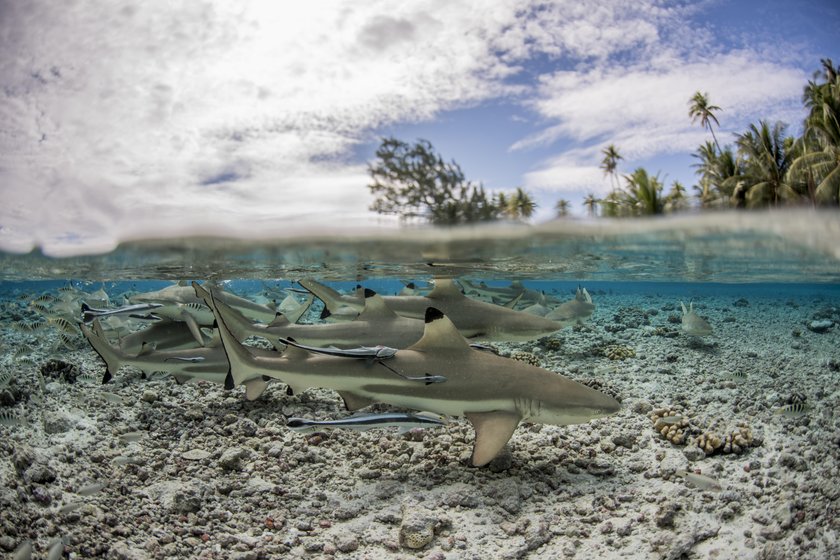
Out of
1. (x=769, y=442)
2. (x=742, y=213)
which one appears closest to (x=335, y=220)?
(x=769, y=442)

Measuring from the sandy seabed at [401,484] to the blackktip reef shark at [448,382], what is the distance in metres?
0.87

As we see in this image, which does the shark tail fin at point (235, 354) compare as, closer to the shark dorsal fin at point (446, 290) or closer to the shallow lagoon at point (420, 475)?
the shallow lagoon at point (420, 475)

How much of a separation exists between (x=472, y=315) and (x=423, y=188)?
239cm

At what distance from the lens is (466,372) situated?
5.47m

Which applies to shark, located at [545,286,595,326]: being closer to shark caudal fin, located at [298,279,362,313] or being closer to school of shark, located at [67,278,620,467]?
shark caudal fin, located at [298,279,362,313]

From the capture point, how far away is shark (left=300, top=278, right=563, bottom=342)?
8656mm

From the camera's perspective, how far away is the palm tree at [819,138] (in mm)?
35500

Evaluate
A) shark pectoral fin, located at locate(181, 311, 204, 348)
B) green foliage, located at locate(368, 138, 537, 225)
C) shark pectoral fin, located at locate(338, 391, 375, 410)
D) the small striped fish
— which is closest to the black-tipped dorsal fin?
shark pectoral fin, located at locate(338, 391, 375, 410)

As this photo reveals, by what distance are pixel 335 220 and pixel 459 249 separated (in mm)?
3782

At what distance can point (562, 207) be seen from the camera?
33.2 feet

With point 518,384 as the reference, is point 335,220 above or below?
above

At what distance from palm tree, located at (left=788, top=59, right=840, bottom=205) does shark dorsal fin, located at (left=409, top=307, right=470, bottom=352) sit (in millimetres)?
37936

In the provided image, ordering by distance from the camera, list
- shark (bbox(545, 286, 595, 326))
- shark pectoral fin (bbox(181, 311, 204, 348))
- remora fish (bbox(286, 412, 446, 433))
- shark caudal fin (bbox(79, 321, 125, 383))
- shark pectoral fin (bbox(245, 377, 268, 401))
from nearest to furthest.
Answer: remora fish (bbox(286, 412, 446, 433)), shark pectoral fin (bbox(245, 377, 268, 401)), shark caudal fin (bbox(79, 321, 125, 383)), shark pectoral fin (bbox(181, 311, 204, 348)), shark (bbox(545, 286, 595, 326))

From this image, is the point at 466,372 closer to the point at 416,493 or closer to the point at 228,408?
the point at 416,493
